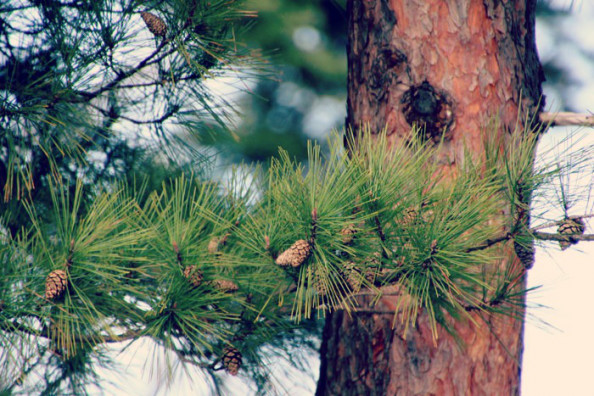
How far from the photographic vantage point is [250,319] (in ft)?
3.78

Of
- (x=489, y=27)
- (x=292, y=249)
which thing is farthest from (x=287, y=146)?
(x=292, y=249)

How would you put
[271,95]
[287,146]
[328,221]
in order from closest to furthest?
1. [328,221]
2. [287,146]
3. [271,95]

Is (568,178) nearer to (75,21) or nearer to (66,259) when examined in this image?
(66,259)

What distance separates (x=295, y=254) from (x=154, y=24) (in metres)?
0.59

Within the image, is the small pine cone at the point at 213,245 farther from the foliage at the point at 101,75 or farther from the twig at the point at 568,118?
the twig at the point at 568,118

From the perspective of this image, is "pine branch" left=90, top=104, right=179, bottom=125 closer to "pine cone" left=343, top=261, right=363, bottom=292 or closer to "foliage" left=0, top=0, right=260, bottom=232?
"foliage" left=0, top=0, right=260, bottom=232

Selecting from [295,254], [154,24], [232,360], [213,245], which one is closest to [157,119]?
[154,24]

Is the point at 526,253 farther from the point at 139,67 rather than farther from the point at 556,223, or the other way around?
the point at 139,67

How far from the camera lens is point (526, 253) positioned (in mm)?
987

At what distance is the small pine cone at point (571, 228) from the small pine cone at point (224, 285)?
53cm

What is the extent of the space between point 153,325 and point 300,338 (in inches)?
32.4

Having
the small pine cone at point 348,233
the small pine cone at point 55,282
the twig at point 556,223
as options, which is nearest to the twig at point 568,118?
the twig at point 556,223

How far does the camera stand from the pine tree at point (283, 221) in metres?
0.94

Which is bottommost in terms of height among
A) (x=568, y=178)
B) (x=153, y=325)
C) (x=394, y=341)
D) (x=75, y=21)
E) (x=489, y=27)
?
(x=153, y=325)
